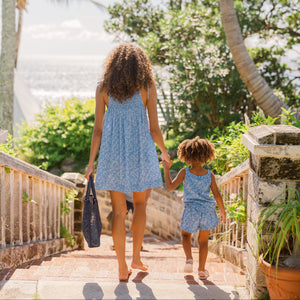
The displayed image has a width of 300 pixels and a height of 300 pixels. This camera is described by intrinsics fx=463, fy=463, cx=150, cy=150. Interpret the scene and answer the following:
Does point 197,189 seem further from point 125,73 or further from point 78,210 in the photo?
point 78,210

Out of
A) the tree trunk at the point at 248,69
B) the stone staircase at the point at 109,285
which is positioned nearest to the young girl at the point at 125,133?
the stone staircase at the point at 109,285

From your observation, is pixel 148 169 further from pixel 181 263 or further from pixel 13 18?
pixel 13 18

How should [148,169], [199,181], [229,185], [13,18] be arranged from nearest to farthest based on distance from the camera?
[148,169] → [199,181] → [229,185] → [13,18]

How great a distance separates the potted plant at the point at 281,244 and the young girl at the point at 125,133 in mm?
977

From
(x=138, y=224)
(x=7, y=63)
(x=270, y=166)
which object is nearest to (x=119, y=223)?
(x=138, y=224)

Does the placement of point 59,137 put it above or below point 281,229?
below

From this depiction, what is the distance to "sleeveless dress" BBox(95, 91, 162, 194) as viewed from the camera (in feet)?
11.7

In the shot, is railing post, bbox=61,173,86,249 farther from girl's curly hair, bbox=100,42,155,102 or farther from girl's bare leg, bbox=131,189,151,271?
girl's curly hair, bbox=100,42,155,102

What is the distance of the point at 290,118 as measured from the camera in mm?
4680

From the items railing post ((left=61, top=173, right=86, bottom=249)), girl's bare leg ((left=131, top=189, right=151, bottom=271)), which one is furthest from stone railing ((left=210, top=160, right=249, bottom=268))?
railing post ((left=61, top=173, right=86, bottom=249))

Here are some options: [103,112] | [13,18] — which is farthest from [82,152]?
[103,112]

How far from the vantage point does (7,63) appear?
31.3 ft

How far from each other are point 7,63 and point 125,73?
22.1 ft

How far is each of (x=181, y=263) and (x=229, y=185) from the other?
3.30ft
